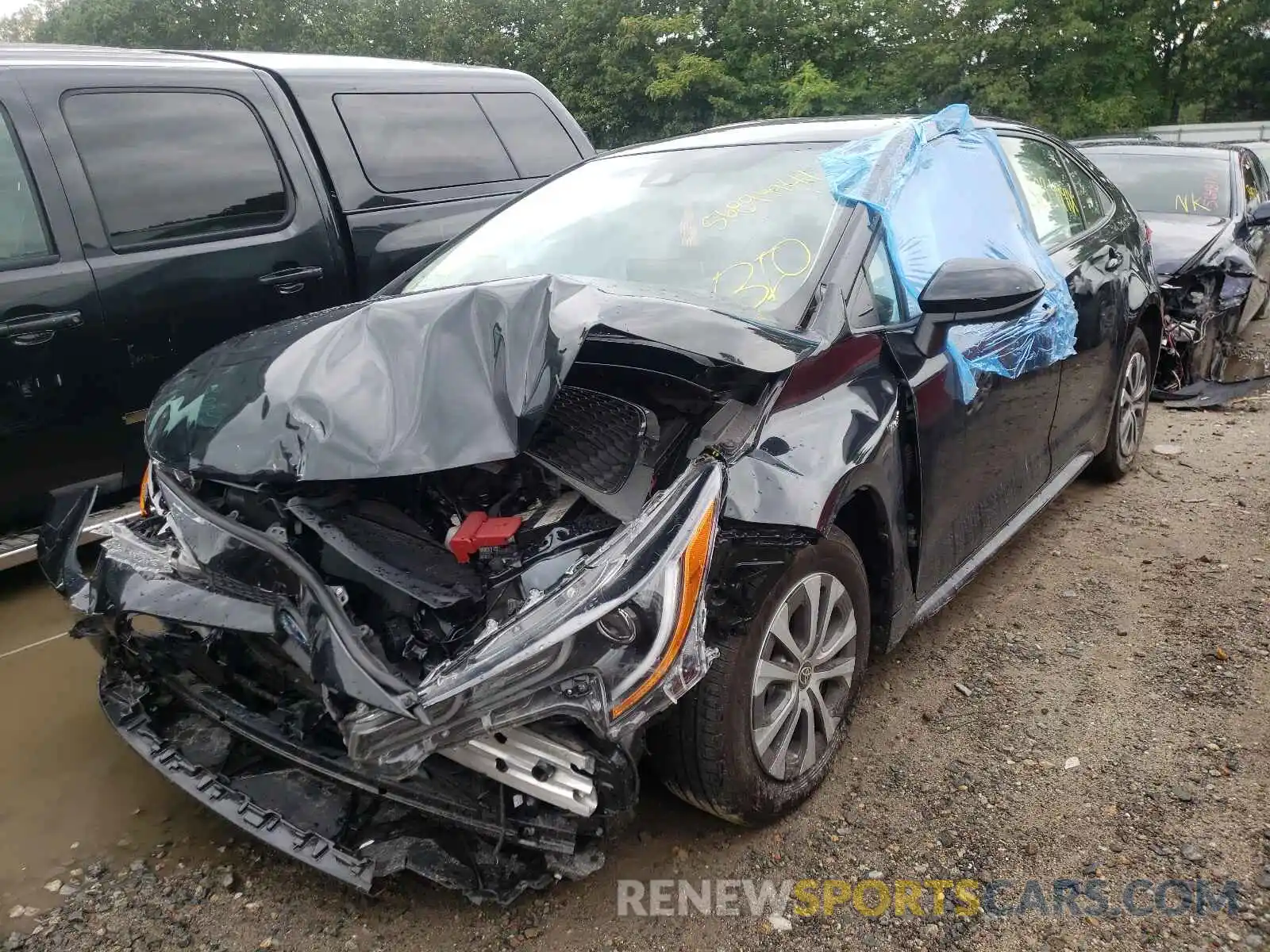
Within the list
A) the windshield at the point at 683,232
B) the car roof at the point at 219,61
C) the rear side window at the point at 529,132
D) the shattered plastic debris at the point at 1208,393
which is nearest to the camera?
the windshield at the point at 683,232

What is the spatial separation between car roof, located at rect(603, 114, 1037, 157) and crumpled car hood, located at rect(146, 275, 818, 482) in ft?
4.02

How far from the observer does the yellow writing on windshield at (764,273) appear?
2588 millimetres

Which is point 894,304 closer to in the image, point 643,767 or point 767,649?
point 767,649

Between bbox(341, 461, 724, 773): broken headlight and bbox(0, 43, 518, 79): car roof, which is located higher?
bbox(0, 43, 518, 79): car roof

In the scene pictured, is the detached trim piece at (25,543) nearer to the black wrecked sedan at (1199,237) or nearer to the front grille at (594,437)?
the front grille at (594,437)

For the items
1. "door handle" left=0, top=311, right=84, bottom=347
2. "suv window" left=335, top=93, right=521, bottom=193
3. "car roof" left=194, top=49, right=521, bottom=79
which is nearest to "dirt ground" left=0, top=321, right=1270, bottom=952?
"door handle" left=0, top=311, right=84, bottom=347

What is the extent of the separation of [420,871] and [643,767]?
0.58 m

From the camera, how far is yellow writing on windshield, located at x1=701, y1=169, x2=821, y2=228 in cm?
287

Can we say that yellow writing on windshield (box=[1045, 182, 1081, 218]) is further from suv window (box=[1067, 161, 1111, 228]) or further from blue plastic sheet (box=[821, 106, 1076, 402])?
blue plastic sheet (box=[821, 106, 1076, 402])

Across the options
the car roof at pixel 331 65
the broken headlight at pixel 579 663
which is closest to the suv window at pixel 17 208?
the car roof at pixel 331 65

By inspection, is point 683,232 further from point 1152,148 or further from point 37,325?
point 1152,148

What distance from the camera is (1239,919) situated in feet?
6.96

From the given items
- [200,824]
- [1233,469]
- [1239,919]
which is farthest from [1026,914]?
[1233,469]

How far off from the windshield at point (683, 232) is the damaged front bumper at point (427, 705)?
0.78 m
